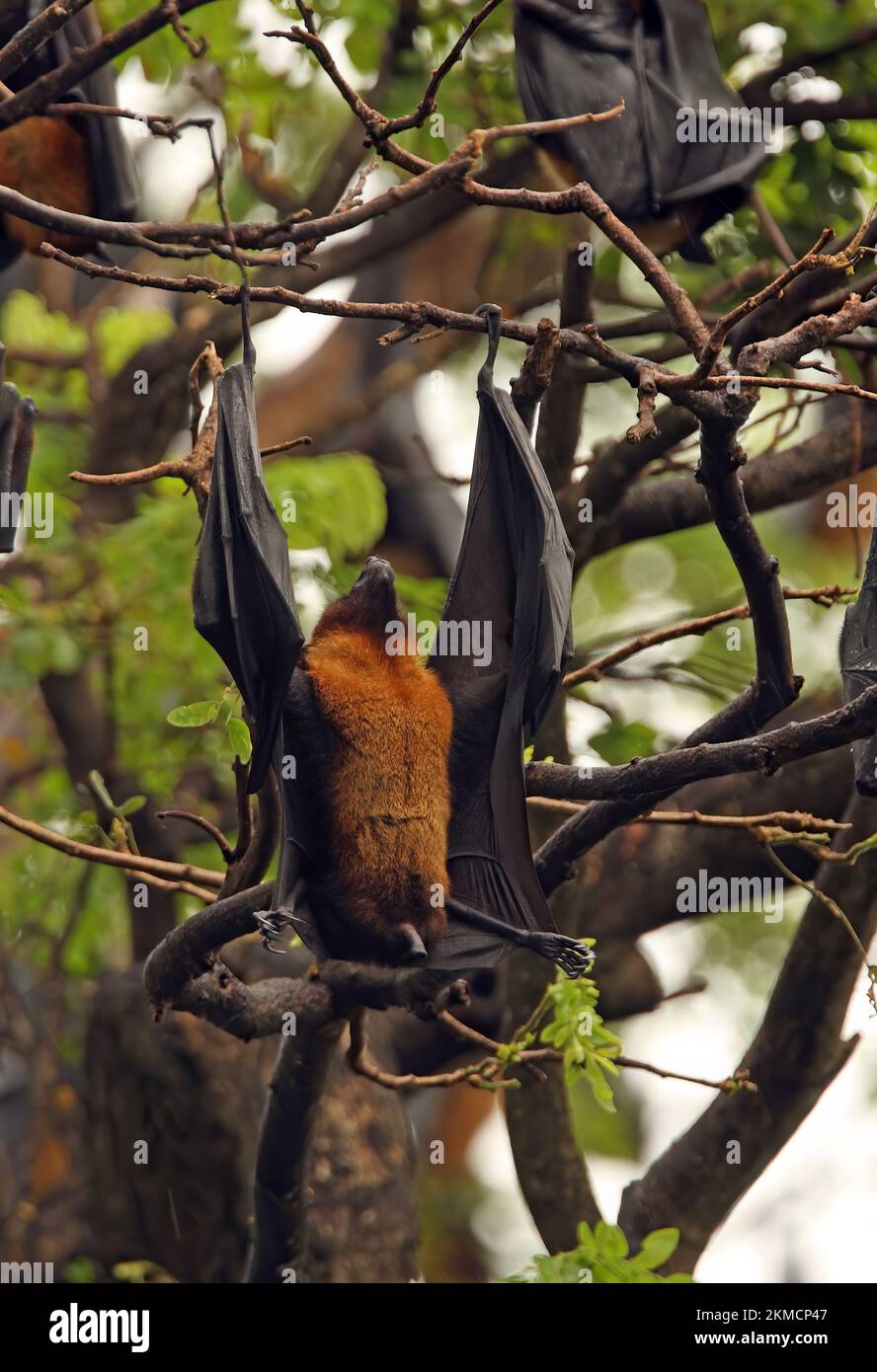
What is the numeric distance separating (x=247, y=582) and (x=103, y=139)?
3247mm

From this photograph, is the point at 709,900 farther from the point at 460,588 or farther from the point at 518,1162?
the point at 460,588

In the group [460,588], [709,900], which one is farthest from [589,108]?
[709,900]

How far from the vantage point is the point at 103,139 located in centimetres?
709

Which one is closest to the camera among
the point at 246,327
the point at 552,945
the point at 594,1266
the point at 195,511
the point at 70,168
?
the point at 246,327

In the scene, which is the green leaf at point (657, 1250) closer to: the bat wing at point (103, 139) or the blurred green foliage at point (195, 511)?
the blurred green foliage at point (195, 511)

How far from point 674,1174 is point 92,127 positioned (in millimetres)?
5226

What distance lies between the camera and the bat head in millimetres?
6020

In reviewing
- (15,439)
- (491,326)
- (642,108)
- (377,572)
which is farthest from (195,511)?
(491,326)

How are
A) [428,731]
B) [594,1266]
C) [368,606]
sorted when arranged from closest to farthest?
[594,1266]
[428,731]
[368,606]

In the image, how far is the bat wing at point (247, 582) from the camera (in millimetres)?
4711

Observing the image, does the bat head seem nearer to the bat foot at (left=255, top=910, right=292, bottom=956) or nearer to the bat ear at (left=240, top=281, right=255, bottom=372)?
the bat ear at (left=240, top=281, right=255, bottom=372)

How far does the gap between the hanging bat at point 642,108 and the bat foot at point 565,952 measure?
370 centimetres

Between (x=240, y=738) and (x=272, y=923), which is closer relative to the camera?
(x=272, y=923)

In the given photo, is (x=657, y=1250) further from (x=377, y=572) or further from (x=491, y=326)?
(x=491, y=326)
